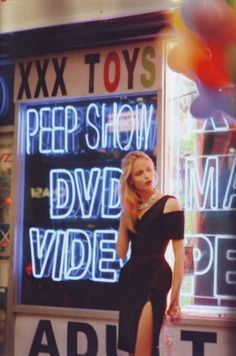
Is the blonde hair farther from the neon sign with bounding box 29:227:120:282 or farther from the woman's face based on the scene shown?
the neon sign with bounding box 29:227:120:282

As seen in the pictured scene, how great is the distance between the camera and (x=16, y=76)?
4551mm

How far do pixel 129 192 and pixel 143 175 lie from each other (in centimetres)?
13

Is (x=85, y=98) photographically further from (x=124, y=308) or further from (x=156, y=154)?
(x=124, y=308)

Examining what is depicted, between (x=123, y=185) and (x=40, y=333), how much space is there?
105 centimetres

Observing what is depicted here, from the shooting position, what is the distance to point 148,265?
3.86 m

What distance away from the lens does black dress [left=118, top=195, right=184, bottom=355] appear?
3818mm

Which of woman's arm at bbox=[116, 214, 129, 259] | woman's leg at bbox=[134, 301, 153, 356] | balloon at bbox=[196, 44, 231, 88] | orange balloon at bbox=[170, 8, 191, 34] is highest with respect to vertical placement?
orange balloon at bbox=[170, 8, 191, 34]

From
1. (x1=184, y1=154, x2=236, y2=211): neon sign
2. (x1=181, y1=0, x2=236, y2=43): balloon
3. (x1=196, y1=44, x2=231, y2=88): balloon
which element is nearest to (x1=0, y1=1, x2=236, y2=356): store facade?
(x1=184, y1=154, x2=236, y2=211): neon sign

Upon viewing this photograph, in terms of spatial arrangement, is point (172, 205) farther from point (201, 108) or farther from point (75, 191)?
point (75, 191)

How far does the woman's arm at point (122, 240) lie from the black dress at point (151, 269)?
0.32 feet

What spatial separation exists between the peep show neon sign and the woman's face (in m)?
0.11

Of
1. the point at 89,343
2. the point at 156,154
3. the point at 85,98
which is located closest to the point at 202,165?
the point at 156,154

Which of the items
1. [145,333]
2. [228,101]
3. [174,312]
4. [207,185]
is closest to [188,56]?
[228,101]

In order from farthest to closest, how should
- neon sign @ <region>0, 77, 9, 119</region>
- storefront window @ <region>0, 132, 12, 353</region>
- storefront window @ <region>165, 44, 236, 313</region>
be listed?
neon sign @ <region>0, 77, 9, 119</region>, storefront window @ <region>0, 132, 12, 353</region>, storefront window @ <region>165, 44, 236, 313</region>
